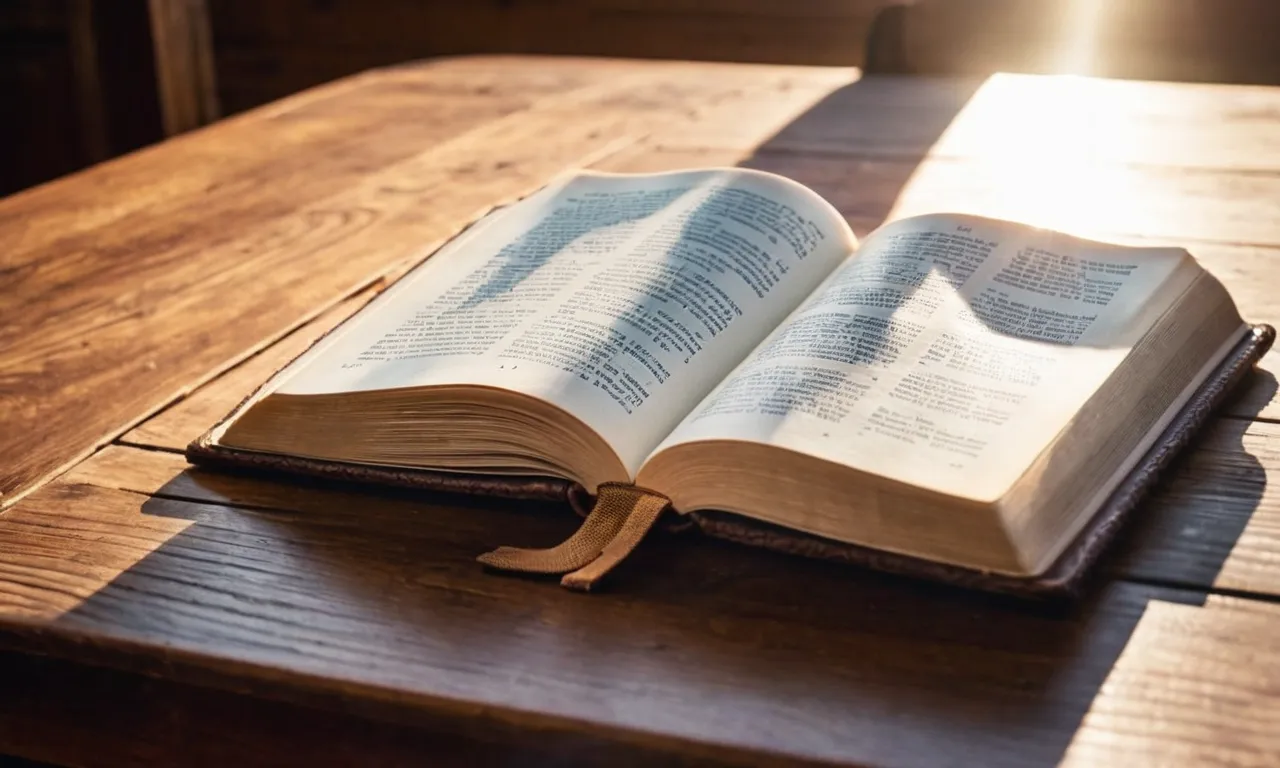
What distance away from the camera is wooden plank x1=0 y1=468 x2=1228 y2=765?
19.5 inches

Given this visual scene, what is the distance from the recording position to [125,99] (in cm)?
311

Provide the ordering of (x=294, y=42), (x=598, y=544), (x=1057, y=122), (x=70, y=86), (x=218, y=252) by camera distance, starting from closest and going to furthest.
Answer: (x=598, y=544) → (x=218, y=252) → (x=1057, y=122) → (x=70, y=86) → (x=294, y=42)

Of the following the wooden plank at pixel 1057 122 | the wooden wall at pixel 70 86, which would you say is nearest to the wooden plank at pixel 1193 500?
the wooden plank at pixel 1057 122

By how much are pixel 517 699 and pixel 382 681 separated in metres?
0.06

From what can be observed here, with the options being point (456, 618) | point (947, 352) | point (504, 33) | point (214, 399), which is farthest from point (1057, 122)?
point (504, 33)

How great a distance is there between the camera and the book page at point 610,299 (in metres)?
0.67

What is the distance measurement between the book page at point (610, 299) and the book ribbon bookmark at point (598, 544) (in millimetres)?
21

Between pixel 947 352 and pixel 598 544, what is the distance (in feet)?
0.70

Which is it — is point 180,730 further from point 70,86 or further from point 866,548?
point 70,86

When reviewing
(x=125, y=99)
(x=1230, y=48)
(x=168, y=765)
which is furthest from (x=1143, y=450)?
(x=125, y=99)

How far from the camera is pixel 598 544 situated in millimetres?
607

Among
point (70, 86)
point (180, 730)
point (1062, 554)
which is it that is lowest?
point (70, 86)

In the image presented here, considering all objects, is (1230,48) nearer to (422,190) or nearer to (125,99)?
(422,190)

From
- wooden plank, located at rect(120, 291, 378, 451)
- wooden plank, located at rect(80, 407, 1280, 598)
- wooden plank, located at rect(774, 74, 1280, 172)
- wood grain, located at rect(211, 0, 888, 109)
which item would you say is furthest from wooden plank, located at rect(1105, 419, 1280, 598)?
wood grain, located at rect(211, 0, 888, 109)
